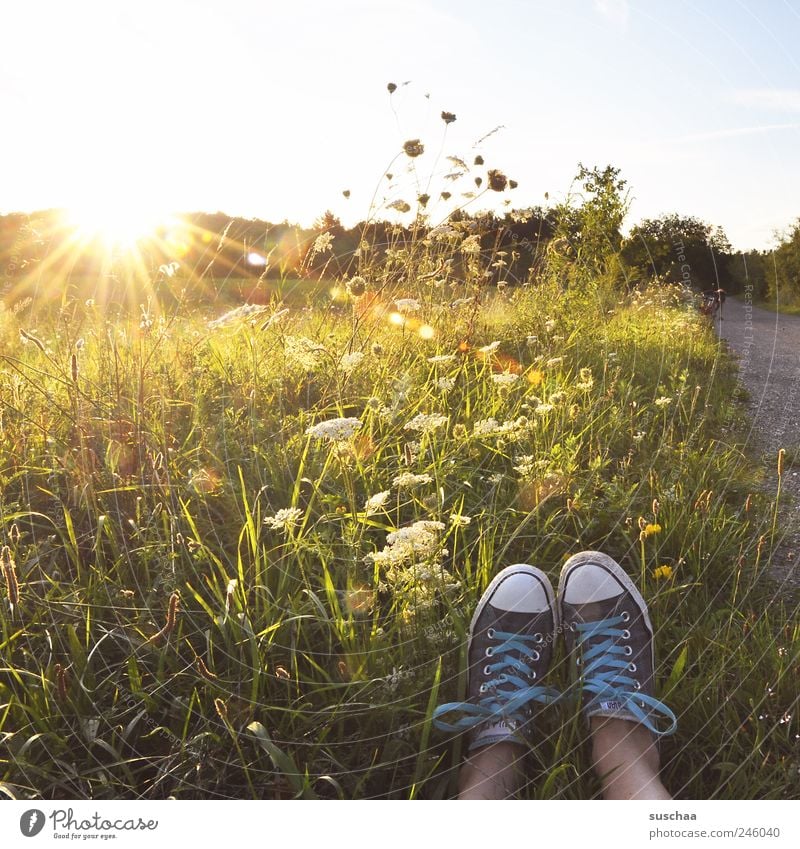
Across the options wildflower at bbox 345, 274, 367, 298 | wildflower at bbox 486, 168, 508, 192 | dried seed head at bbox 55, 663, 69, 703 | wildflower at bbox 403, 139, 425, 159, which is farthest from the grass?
wildflower at bbox 403, 139, 425, 159

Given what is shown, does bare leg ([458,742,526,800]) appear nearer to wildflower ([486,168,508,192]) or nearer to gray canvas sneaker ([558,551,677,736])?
gray canvas sneaker ([558,551,677,736])

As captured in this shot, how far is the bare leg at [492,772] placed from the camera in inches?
36.6

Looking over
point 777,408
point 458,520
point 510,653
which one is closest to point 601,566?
point 510,653

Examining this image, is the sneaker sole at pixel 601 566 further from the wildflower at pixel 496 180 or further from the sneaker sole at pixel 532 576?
the wildflower at pixel 496 180

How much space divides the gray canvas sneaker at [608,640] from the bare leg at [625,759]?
21 mm

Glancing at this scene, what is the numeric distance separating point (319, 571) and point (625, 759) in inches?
25.6

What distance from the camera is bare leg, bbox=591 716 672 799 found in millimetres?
951

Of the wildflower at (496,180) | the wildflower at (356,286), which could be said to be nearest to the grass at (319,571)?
the wildflower at (356,286)

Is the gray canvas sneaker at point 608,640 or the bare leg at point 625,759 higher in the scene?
the gray canvas sneaker at point 608,640

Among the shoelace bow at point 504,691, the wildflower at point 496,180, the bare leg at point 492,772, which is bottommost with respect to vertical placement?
the bare leg at point 492,772

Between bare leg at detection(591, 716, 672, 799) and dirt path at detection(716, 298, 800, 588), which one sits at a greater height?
dirt path at detection(716, 298, 800, 588)

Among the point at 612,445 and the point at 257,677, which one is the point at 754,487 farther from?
the point at 257,677

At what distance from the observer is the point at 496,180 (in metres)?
1.54

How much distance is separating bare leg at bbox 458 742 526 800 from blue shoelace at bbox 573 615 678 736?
21cm
